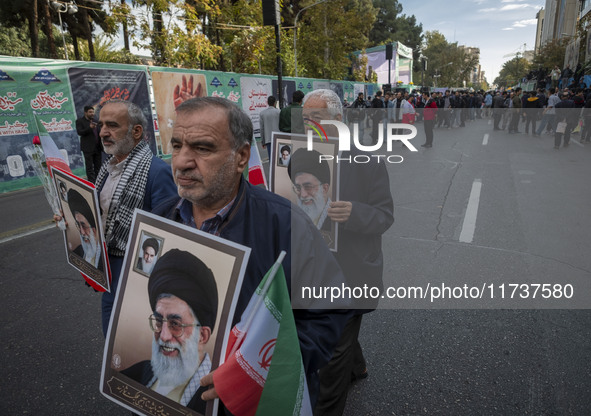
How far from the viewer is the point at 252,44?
18234mm

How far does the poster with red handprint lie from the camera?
1190 centimetres

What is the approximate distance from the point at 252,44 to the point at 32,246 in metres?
15.0

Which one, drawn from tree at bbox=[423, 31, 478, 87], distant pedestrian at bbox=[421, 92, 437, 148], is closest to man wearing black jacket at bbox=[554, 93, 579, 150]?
distant pedestrian at bbox=[421, 92, 437, 148]

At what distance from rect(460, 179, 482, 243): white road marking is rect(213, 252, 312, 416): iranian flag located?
4.60 m

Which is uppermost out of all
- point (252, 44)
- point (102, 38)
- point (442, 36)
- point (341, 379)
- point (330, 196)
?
point (442, 36)

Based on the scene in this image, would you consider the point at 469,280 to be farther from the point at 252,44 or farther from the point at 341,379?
the point at 252,44

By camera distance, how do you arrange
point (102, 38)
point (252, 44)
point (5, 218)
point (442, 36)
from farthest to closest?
point (442, 36)
point (102, 38)
point (252, 44)
point (5, 218)

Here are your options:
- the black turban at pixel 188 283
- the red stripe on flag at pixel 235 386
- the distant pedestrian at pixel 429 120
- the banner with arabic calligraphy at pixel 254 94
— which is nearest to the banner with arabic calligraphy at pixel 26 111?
the banner with arabic calligraphy at pixel 254 94

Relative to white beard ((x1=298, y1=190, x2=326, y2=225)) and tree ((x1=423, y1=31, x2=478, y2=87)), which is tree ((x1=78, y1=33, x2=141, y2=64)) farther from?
tree ((x1=423, y1=31, x2=478, y2=87))

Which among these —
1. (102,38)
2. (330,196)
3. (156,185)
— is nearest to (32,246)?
(156,185)

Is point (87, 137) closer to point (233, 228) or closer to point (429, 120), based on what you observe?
point (233, 228)

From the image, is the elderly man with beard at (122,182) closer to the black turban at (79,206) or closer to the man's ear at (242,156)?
the black turban at (79,206)

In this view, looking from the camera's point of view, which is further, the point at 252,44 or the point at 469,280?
the point at 252,44

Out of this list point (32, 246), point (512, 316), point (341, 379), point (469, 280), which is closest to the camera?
point (341, 379)
